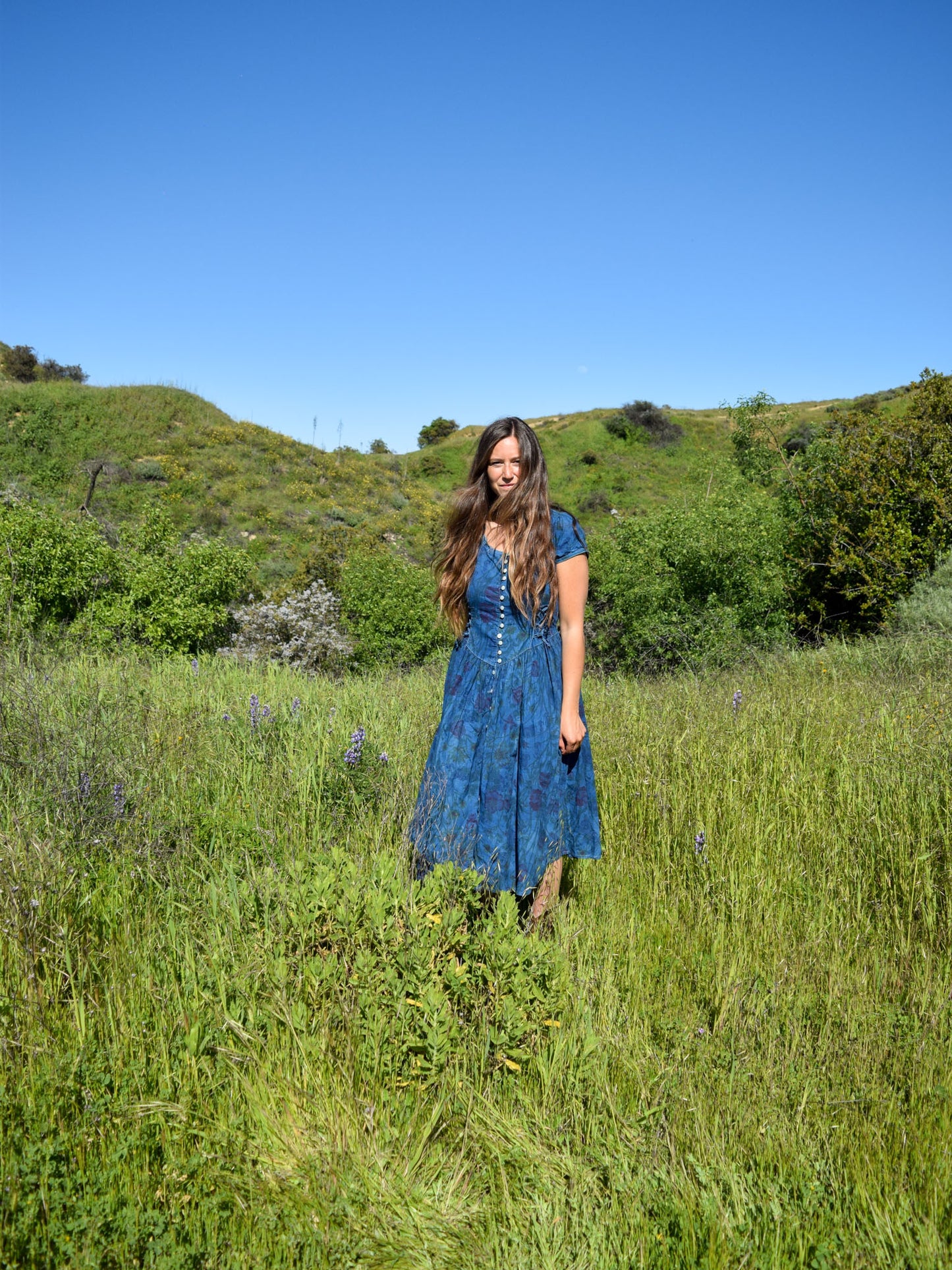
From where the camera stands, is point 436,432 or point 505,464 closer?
point 505,464

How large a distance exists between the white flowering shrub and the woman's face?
736 cm

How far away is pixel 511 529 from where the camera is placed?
2.98 m

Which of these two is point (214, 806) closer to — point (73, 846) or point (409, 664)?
point (73, 846)

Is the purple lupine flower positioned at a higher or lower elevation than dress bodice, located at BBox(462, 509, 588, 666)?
lower

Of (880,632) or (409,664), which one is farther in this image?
(409,664)

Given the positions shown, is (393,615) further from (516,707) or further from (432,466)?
(432,466)

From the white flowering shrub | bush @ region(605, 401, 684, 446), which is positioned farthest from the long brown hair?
bush @ region(605, 401, 684, 446)

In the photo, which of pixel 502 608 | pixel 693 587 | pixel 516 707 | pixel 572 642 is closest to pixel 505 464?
pixel 502 608

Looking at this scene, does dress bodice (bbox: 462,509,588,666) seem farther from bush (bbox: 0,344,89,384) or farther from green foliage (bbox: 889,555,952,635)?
bush (bbox: 0,344,89,384)

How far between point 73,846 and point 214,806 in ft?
1.90

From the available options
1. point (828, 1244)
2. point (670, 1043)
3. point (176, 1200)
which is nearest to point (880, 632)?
point (670, 1043)

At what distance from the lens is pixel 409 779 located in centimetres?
359

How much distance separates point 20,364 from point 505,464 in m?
31.2

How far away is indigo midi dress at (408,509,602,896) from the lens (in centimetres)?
283
